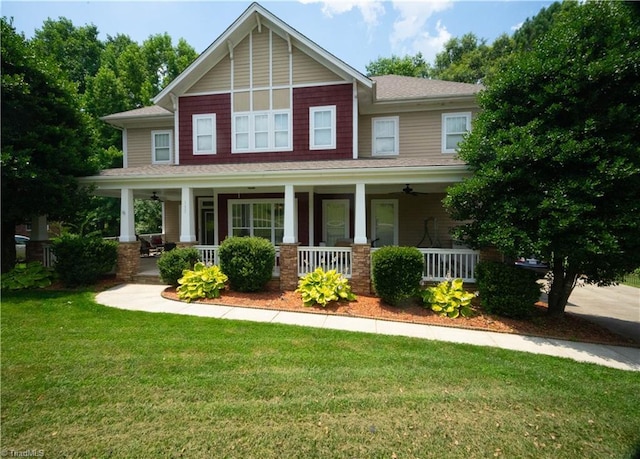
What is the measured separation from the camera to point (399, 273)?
6.72 metres

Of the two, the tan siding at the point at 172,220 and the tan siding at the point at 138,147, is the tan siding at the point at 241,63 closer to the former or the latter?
the tan siding at the point at 138,147

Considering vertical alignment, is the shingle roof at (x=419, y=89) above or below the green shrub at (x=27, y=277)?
above

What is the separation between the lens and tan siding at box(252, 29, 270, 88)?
10078mm

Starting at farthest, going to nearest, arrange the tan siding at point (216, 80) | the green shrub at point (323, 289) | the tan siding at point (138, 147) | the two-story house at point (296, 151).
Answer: the tan siding at point (138, 147) → the tan siding at point (216, 80) → the two-story house at point (296, 151) → the green shrub at point (323, 289)

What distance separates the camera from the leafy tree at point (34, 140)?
7656mm

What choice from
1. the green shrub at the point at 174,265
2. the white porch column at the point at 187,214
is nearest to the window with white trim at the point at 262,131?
the white porch column at the point at 187,214

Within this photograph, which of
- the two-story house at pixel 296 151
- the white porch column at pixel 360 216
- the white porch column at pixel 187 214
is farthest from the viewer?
the white porch column at pixel 187 214

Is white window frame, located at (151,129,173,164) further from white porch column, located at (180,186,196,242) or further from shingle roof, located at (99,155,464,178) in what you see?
white porch column, located at (180,186,196,242)

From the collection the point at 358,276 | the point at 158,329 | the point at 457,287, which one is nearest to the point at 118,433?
the point at 158,329

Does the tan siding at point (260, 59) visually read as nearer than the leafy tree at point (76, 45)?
Yes

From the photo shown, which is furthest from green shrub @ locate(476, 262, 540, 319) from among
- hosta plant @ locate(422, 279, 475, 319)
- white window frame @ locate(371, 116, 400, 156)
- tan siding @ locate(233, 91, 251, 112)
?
tan siding @ locate(233, 91, 251, 112)

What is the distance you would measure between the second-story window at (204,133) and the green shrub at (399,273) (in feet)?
25.4

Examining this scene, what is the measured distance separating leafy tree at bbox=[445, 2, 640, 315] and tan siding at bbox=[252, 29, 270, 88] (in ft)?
24.6

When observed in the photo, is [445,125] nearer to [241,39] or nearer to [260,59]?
[260,59]
